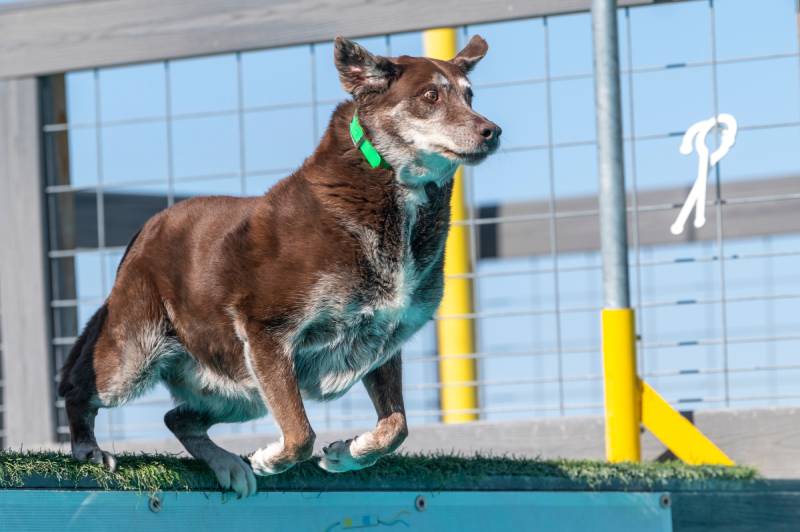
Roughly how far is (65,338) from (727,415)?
2332mm

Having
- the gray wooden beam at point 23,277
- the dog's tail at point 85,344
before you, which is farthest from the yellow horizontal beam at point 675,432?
the gray wooden beam at point 23,277

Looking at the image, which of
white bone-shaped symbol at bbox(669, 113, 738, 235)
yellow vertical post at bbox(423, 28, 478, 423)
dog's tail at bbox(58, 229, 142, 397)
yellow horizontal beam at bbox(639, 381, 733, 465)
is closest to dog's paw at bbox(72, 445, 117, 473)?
dog's tail at bbox(58, 229, 142, 397)

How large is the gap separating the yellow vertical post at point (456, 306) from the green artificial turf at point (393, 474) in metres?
1.22

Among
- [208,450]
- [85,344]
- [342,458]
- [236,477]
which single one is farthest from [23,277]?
[342,458]

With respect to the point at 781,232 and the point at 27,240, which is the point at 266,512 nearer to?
the point at 27,240

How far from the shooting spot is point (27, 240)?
450 centimetres

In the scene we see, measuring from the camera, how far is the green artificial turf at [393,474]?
2580 mm

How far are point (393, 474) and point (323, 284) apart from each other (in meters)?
0.57

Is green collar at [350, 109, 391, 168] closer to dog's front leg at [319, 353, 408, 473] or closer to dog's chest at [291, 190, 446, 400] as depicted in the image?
dog's chest at [291, 190, 446, 400]

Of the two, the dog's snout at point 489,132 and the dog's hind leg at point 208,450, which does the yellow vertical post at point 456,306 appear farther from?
the dog's snout at point 489,132

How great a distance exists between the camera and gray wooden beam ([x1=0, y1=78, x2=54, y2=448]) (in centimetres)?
442

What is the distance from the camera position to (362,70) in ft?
9.48

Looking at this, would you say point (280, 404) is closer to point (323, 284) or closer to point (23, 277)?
point (323, 284)

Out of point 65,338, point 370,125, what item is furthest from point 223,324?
point 65,338
